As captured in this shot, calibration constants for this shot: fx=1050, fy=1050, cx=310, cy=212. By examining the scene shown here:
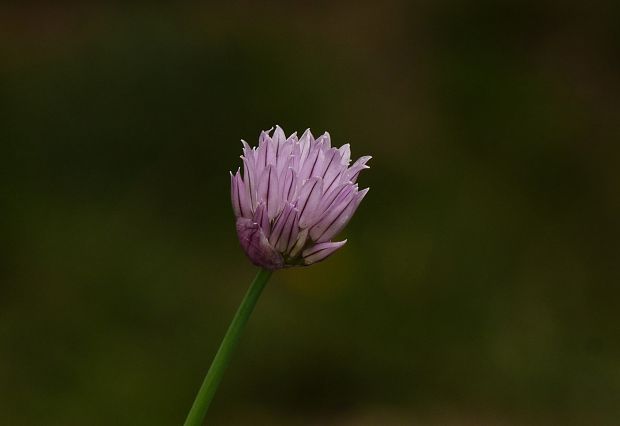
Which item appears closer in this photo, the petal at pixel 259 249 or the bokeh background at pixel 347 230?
the petal at pixel 259 249

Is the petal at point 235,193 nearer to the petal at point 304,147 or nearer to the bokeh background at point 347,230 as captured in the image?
the petal at point 304,147

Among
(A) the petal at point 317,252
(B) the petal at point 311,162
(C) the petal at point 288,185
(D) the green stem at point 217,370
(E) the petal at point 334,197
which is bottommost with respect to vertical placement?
(D) the green stem at point 217,370

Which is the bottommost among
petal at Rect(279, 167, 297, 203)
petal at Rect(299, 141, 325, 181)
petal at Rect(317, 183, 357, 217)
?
petal at Rect(317, 183, 357, 217)

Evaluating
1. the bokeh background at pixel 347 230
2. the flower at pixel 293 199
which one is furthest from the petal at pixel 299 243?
the bokeh background at pixel 347 230

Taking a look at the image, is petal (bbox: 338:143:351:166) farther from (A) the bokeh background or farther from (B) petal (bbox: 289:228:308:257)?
(A) the bokeh background

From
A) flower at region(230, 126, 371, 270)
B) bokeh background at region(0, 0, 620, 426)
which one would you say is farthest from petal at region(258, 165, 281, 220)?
bokeh background at region(0, 0, 620, 426)

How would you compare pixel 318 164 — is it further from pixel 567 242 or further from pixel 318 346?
pixel 567 242

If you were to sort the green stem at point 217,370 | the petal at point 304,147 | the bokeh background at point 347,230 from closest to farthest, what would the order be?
the green stem at point 217,370
the petal at point 304,147
the bokeh background at point 347,230
